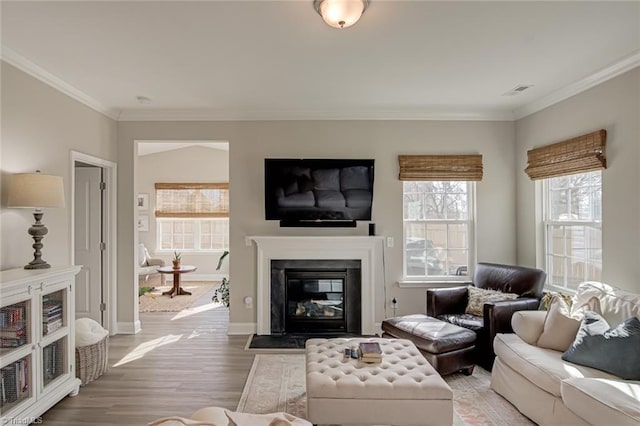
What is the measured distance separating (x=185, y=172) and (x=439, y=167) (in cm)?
575

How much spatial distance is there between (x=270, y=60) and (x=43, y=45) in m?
1.65

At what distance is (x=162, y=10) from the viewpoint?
2.20m

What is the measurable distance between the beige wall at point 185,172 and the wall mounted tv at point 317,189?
13.3 ft

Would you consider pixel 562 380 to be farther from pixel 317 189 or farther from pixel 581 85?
pixel 317 189

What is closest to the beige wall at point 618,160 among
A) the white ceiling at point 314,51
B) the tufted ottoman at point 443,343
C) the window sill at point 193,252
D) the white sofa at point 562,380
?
the white ceiling at point 314,51

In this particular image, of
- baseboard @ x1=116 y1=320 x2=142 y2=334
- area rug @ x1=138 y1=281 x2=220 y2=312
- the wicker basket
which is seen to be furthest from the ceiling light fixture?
area rug @ x1=138 y1=281 x2=220 y2=312

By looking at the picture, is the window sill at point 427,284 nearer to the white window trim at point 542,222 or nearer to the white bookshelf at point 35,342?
the white window trim at point 542,222

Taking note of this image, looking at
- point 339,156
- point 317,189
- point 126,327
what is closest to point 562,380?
point 317,189

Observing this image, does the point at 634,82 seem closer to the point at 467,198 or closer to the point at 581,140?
the point at 581,140

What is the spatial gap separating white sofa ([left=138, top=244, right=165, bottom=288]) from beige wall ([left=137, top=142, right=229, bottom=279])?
1.71ft

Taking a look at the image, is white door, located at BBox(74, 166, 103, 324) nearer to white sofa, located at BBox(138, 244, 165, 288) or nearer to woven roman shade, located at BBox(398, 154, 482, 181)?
white sofa, located at BBox(138, 244, 165, 288)

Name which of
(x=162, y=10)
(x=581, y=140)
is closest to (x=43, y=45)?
(x=162, y=10)

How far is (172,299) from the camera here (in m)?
6.22

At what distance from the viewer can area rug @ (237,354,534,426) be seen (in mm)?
2576
